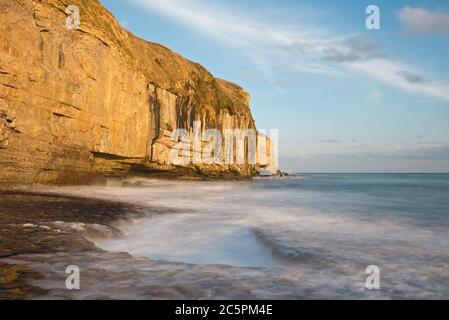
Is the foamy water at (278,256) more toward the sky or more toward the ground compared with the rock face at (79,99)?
more toward the ground

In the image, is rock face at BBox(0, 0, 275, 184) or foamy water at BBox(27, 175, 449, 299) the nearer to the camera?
foamy water at BBox(27, 175, 449, 299)

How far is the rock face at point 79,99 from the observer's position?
1408 centimetres

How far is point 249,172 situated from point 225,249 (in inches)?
1510

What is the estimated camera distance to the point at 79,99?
17.2 m

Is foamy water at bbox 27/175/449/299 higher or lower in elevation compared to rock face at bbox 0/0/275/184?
lower

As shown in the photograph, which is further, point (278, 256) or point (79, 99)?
point (79, 99)

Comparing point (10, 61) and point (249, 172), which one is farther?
point (249, 172)

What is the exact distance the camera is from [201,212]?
37.9ft

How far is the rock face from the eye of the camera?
1408 centimetres

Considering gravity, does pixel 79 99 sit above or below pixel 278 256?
above

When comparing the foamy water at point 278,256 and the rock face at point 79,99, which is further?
the rock face at point 79,99
